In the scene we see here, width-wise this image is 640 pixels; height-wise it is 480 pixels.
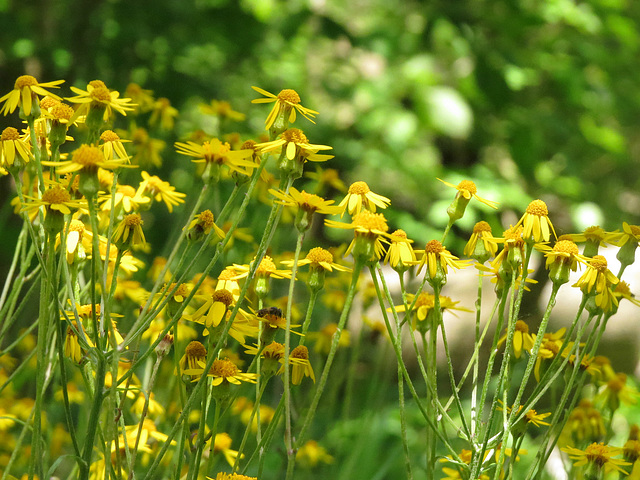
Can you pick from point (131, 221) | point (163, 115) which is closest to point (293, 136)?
point (131, 221)

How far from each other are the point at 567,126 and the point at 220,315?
2399mm

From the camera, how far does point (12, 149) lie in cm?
81

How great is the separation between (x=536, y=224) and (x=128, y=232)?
0.52 metres

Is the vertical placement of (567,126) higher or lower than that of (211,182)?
higher

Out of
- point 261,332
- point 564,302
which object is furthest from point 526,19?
point 261,332

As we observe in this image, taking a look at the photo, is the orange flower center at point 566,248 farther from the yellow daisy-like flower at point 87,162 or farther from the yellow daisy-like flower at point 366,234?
the yellow daisy-like flower at point 87,162

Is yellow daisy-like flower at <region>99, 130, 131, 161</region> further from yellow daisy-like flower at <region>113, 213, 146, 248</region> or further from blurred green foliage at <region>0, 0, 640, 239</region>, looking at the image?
blurred green foliage at <region>0, 0, 640, 239</region>

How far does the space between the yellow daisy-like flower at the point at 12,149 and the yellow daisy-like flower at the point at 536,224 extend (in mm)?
637

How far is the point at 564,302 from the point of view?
223 centimetres

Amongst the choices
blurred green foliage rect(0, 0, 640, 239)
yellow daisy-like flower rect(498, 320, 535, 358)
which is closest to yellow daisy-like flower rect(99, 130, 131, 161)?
yellow daisy-like flower rect(498, 320, 535, 358)

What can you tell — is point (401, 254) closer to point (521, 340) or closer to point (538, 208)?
point (538, 208)

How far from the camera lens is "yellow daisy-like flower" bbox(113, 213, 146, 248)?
830mm

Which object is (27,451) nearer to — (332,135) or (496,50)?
(496,50)

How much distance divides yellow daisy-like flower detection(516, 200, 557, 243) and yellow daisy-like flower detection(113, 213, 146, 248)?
491 mm
